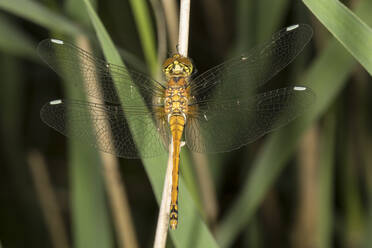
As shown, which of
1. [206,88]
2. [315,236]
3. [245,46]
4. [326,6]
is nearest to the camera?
[326,6]

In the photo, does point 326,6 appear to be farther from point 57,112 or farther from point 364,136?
point 364,136

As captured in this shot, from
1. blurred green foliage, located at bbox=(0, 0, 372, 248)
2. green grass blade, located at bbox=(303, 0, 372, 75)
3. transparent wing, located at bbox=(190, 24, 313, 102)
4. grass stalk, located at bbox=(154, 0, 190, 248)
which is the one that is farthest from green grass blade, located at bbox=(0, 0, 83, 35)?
green grass blade, located at bbox=(303, 0, 372, 75)

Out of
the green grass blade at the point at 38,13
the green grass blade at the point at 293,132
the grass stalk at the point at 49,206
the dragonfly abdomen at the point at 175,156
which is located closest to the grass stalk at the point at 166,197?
the dragonfly abdomen at the point at 175,156

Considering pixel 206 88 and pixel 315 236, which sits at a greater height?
pixel 206 88

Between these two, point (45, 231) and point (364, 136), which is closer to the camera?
point (364, 136)

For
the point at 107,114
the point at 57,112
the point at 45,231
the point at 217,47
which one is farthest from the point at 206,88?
the point at 45,231

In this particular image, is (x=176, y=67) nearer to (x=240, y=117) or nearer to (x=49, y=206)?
(x=240, y=117)
